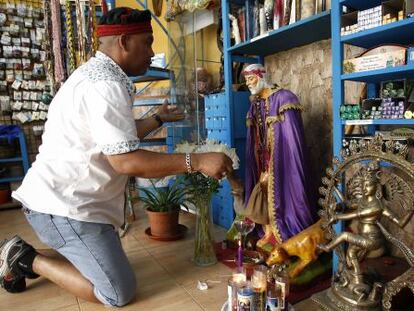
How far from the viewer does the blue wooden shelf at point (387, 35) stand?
1.17m

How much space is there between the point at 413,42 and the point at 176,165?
1136 millimetres

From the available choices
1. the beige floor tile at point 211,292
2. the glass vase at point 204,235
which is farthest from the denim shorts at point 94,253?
the glass vase at point 204,235

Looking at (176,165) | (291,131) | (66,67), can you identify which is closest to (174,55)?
(66,67)

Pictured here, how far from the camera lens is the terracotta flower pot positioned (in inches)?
79.6

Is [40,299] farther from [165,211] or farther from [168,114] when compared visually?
[168,114]

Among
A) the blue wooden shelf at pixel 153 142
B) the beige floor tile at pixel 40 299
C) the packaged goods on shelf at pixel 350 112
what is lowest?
the beige floor tile at pixel 40 299

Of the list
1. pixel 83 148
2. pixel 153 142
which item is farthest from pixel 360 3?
pixel 153 142

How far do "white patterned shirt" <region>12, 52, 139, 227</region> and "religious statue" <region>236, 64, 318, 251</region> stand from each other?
2.34 feet

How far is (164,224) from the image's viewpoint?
2.04 meters

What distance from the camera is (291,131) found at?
1.59 m

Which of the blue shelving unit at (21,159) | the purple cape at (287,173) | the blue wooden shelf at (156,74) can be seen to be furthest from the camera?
the blue shelving unit at (21,159)

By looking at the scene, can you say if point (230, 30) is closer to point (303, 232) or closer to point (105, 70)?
point (105, 70)

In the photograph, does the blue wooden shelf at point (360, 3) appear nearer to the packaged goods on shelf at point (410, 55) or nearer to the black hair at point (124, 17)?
the packaged goods on shelf at point (410, 55)

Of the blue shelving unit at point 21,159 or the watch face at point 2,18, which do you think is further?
the watch face at point 2,18
